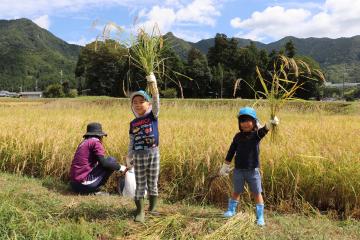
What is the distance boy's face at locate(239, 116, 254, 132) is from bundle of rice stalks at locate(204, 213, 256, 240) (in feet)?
3.08

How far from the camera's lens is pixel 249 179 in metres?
4.43

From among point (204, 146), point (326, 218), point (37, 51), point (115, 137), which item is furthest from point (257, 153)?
point (37, 51)

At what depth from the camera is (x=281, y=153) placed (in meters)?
5.16

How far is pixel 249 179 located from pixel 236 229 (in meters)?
0.74

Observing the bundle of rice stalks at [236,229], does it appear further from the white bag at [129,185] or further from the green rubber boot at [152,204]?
the white bag at [129,185]

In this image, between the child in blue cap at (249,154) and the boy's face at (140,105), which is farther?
the boy's face at (140,105)

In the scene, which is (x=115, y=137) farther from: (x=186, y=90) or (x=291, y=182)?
(x=186, y=90)

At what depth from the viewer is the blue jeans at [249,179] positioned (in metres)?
4.40

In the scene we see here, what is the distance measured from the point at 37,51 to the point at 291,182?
582 feet

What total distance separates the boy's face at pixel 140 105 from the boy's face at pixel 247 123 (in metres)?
1.08

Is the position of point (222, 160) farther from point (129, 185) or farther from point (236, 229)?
point (236, 229)

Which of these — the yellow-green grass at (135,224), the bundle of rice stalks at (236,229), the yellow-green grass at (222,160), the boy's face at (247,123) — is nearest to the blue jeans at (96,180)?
the yellow-green grass at (222,160)

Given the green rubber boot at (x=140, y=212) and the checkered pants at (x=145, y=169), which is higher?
the checkered pants at (x=145, y=169)

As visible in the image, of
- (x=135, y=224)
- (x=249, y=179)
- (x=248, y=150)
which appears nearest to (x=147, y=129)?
(x=135, y=224)
